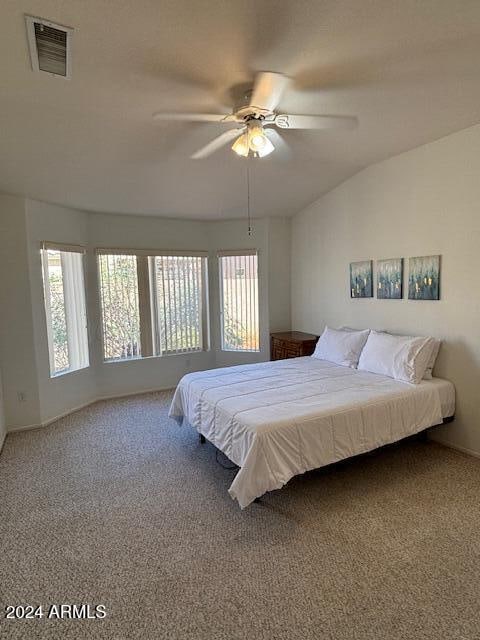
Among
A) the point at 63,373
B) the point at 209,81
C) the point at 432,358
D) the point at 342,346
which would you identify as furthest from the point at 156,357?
the point at 209,81

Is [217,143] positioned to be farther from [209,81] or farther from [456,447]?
[456,447]

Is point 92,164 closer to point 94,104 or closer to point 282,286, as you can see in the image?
point 94,104

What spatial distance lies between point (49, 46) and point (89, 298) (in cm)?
306

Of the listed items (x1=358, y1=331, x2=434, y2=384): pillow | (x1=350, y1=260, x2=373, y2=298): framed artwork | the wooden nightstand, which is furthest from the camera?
the wooden nightstand

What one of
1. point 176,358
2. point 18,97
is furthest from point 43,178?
point 176,358

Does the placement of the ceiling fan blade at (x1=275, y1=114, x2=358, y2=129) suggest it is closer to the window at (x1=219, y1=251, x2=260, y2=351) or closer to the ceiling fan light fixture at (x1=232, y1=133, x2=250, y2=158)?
the ceiling fan light fixture at (x1=232, y1=133, x2=250, y2=158)

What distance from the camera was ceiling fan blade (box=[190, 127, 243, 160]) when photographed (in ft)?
8.53

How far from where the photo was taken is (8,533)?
2174 millimetres

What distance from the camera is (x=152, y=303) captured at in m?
4.88

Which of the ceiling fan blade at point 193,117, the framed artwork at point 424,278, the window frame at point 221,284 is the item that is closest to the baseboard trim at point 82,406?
the window frame at point 221,284

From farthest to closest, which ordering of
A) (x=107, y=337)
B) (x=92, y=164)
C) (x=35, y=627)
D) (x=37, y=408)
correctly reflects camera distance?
(x=107, y=337)
(x=37, y=408)
(x=92, y=164)
(x=35, y=627)

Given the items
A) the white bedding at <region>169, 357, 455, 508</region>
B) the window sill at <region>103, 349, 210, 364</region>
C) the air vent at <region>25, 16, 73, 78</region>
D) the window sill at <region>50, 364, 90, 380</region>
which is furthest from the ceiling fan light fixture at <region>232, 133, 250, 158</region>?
the window sill at <region>103, 349, 210, 364</region>

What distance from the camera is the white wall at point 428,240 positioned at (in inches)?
117

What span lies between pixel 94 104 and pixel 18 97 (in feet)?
1.44
